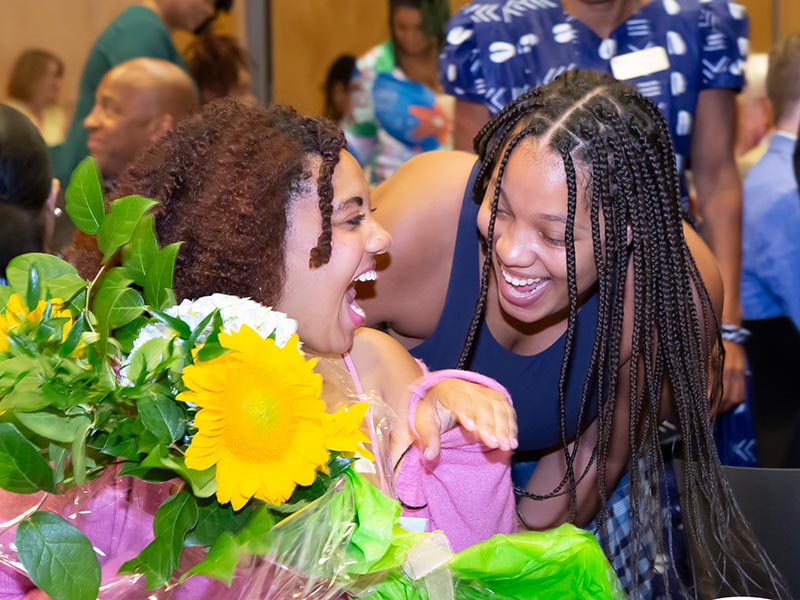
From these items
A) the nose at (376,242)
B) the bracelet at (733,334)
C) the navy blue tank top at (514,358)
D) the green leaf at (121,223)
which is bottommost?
the bracelet at (733,334)

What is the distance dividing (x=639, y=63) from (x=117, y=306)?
177cm

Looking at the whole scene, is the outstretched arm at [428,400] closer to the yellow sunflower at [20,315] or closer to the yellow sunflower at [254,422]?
the yellow sunflower at [254,422]

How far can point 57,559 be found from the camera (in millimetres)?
981

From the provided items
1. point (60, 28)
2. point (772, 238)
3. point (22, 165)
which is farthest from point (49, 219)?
point (60, 28)

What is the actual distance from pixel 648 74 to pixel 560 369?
0.96 meters

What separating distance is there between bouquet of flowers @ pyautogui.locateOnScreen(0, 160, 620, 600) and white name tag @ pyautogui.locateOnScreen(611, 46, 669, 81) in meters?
1.63

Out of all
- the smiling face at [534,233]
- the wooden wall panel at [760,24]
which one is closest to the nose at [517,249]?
the smiling face at [534,233]

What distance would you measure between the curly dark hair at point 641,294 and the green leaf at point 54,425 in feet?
2.77

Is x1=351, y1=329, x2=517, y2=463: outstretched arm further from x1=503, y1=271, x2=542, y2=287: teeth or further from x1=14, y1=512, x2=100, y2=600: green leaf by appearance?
x1=14, y1=512, x2=100, y2=600: green leaf

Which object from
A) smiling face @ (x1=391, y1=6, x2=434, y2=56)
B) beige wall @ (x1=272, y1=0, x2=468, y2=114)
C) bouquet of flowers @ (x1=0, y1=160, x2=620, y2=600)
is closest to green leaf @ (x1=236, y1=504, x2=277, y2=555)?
bouquet of flowers @ (x1=0, y1=160, x2=620, y2=600)

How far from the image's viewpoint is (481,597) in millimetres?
1139

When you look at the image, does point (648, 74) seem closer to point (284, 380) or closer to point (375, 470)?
point (375, 470)

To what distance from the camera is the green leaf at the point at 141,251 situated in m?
1.08

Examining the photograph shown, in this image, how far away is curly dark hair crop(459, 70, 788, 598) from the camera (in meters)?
1.63
